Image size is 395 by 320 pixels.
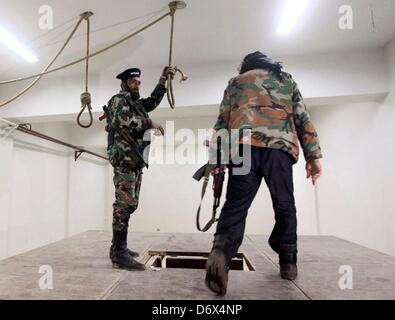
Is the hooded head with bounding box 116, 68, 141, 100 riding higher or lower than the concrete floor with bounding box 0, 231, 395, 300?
higher

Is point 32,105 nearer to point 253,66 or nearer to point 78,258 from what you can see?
point 78,258

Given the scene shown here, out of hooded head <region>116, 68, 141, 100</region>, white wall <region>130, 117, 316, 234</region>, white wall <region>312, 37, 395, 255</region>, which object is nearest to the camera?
hooded head <region>116, 68, 141, 100</region>

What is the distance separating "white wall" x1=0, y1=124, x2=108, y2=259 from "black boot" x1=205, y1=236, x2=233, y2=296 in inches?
132

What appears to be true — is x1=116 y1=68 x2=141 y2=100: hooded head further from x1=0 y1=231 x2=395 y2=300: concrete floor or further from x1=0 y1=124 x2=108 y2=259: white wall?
x1=0 y1=124 x2=108 y2=259: white wall

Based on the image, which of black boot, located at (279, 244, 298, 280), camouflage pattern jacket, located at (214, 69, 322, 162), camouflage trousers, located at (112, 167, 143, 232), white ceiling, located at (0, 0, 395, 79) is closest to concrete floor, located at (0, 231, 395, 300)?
black boot, located at (279, 244, 298, 280)

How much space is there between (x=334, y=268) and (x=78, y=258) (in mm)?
1721

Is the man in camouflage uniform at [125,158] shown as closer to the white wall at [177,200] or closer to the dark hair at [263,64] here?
the dark hair at [263,64]

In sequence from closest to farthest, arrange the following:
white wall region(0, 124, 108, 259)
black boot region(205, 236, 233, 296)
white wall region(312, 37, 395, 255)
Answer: black boot region(205, 236, 233, 296)
white wall region(312, 37, 395, 255)
white wall region(0, 124, 108, 259)

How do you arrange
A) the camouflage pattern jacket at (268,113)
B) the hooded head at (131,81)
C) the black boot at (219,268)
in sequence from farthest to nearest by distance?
the hooded head at (131,81) → the camouflage pattern jacket at (268,113) → the black boot at (219,268)

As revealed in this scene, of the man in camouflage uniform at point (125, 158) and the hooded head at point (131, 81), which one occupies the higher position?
the hooded head at point (131, 81)

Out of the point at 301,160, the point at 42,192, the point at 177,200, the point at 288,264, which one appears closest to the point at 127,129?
the point at 288,264

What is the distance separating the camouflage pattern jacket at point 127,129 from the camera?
5.07 feet

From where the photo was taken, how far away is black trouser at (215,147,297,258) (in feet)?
3.84

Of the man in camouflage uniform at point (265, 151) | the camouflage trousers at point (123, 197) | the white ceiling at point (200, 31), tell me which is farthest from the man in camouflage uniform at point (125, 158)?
the white ceiling at point (200, 31)
